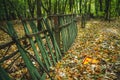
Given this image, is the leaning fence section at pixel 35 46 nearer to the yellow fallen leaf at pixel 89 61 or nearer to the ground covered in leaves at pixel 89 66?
the ground covered in leaves at pixel 89 66

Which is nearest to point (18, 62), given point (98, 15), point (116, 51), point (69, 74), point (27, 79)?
point (27, 79)

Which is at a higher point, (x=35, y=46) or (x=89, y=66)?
(x=35, y=46)

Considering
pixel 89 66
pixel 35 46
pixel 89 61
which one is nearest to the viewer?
pixel 35 46

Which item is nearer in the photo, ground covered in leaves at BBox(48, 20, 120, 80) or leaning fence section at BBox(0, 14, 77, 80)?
leaning fence section at BBox(0, 14, 77, 80)

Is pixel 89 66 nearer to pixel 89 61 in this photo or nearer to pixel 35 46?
pixel 89 61

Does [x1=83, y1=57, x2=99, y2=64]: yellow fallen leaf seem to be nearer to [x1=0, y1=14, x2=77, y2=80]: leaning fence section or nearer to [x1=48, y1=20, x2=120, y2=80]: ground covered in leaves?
[x1=48, y1=20, x2=120, y2=80]: ground covered in leaves

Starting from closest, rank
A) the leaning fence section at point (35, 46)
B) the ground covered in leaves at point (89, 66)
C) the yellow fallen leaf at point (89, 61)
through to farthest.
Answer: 1. the leaning fence section at point (35, 46)
2. the ground covered in leaves at point (89, 66)
3. the yellow fallen leaf at point (89, 61)

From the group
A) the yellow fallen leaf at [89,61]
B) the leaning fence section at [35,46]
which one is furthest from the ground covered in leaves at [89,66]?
the leaning fence section at [35,46]

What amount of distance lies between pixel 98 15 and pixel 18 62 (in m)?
24.5

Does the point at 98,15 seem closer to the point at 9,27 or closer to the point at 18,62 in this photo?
the point at 18,62

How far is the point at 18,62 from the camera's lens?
21.4ft

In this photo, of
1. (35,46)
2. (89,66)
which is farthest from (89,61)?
(35,46)

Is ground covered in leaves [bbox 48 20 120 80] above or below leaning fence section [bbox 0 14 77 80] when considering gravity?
below

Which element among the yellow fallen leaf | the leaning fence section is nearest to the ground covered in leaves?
the yellow fallen leaf
